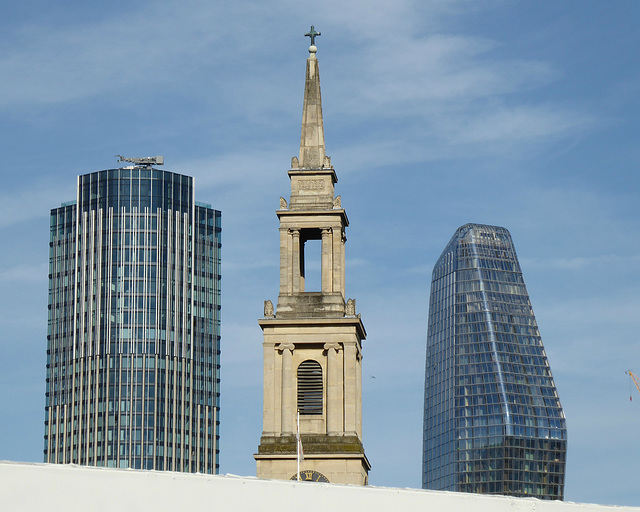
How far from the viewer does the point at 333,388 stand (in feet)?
293

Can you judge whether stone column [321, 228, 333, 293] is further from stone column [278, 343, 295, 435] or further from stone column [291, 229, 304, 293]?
stone column [278, 343, 295, 435]

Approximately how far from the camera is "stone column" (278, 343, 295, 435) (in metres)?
88.9

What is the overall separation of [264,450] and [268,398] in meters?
3.38

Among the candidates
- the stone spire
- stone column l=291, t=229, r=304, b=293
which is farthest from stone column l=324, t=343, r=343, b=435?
the stone spire

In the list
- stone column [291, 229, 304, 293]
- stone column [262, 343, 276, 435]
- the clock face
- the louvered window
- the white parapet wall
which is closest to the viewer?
the white parapet wall

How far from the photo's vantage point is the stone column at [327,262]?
92.6m

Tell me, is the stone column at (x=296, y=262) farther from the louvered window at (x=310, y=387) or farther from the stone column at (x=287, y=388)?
the louvered window at (x=310, y=387)

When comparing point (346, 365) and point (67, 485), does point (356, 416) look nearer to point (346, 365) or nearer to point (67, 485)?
point (346, 365)

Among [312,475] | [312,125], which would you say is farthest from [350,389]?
[312,125]

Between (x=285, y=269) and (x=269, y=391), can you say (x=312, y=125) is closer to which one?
(x=285, y=269)

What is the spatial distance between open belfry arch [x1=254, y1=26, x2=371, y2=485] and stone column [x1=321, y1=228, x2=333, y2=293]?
0.06 meters

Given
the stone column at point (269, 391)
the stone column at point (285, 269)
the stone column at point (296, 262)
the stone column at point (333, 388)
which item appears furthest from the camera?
the stone column at point (296, 262)

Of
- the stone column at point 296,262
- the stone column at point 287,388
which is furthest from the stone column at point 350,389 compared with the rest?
the stone column at point 296,262

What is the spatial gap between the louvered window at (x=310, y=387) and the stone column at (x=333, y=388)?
73 cm
